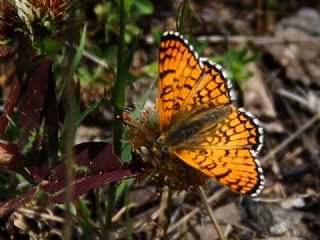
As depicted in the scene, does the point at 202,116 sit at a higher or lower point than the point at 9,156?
higher

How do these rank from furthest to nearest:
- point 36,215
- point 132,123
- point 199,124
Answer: point 36,215
point 199,124
point 132,123

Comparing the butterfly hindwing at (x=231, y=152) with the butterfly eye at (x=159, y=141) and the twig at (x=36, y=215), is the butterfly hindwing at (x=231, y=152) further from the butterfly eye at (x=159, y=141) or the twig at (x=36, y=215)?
the twig at (x=36, y=215)

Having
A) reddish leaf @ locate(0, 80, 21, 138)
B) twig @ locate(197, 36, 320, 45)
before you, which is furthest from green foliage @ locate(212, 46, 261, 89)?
reddish leaf @ locate(0, 80, 21, 138)

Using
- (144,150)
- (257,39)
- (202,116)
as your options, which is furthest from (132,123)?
(257,39)

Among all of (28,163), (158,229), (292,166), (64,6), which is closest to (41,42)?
(64,6)

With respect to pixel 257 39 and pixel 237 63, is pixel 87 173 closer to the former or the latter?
pixel 237 63

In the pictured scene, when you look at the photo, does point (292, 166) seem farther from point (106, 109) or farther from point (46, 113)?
point (46, 113)

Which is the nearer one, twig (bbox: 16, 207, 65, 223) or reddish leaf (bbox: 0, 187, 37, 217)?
reddish leaf (bbox: 0, 187, 37, 217)

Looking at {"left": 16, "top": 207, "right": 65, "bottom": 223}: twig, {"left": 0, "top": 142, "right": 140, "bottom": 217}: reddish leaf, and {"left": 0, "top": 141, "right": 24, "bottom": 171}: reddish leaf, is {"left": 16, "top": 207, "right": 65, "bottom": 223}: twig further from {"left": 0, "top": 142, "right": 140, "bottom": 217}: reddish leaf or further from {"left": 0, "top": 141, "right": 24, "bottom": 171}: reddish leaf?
{"left": 0, "top": 141, "right": 24, "bottom": 171}: reddish leaf

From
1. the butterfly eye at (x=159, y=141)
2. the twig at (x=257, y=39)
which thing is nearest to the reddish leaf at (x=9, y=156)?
the butterfly eye at (x=159, y=141)
